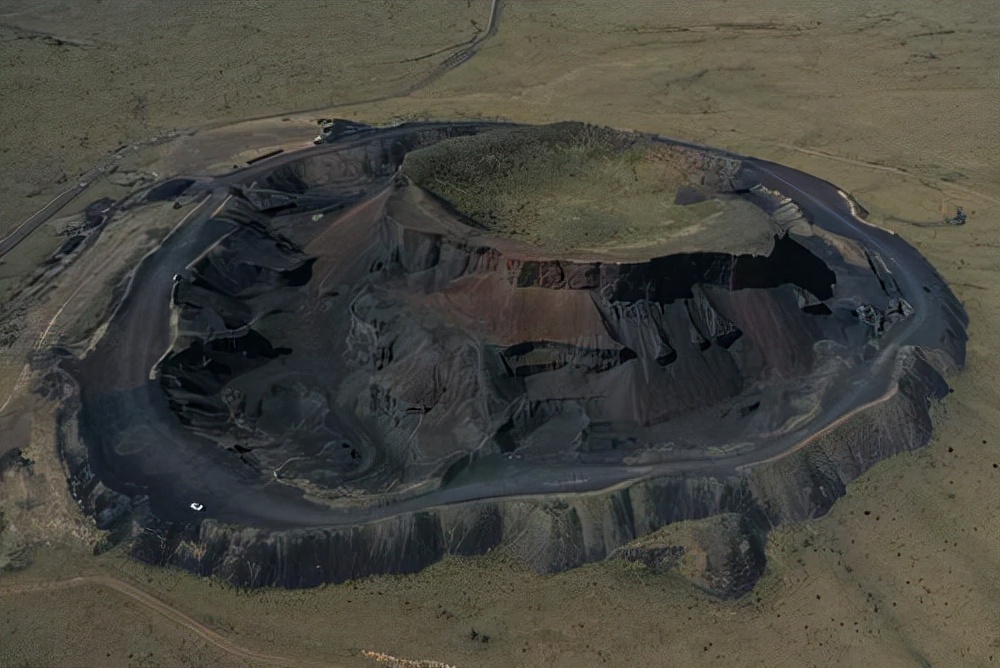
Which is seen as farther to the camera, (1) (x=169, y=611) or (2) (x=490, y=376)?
(2) (x=490, y=376)

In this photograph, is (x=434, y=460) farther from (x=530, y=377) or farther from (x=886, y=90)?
(x=886, y=90)

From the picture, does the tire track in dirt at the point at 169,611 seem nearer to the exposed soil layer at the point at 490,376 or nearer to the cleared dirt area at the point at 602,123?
the cleared dirt area at the point at 602,123

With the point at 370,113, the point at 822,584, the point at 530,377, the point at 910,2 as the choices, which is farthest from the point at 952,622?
the point at 910,2

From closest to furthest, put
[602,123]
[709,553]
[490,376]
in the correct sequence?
[709,553] → [490,376] → [602,123]

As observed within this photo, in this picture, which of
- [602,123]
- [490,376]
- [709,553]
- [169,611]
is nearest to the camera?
[169,611]

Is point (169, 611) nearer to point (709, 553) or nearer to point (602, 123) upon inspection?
point (709, 553)

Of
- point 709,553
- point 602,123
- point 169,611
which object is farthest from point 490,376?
point 602,123

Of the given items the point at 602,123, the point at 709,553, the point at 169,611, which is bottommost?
the point at 709,553

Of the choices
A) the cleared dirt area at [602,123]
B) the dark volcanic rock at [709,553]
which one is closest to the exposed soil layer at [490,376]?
the dark volcanic rock at [709,553]
